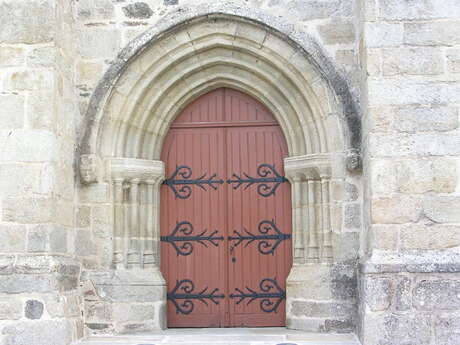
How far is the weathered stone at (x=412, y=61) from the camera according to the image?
4.85m

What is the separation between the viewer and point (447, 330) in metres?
4.55

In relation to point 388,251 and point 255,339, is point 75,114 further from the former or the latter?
point 388,251

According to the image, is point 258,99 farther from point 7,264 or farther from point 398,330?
point 7,264

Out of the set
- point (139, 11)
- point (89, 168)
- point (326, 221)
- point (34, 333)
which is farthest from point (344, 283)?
point (139, 11)

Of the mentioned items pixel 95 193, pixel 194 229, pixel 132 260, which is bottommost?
pixel 132 260

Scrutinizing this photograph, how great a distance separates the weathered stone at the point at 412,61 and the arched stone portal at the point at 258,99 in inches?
24.8

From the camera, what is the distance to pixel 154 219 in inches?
231

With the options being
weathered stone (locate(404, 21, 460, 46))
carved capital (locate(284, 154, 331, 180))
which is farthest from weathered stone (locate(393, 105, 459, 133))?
carved capital (locate(284, 154, 331, 180))

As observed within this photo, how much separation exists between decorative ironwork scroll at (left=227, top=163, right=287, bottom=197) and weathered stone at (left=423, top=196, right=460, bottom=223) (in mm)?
1522

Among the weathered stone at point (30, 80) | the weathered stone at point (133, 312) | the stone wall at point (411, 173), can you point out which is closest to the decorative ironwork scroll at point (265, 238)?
the weathered stone at point (133, 312)

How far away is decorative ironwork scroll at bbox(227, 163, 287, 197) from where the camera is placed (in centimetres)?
592

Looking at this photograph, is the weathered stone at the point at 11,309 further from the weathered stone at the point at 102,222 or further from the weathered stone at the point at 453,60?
the weathered stone at the point at 453,60

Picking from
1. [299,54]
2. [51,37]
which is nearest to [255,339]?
[299,54]

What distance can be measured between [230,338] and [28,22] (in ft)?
9.62
